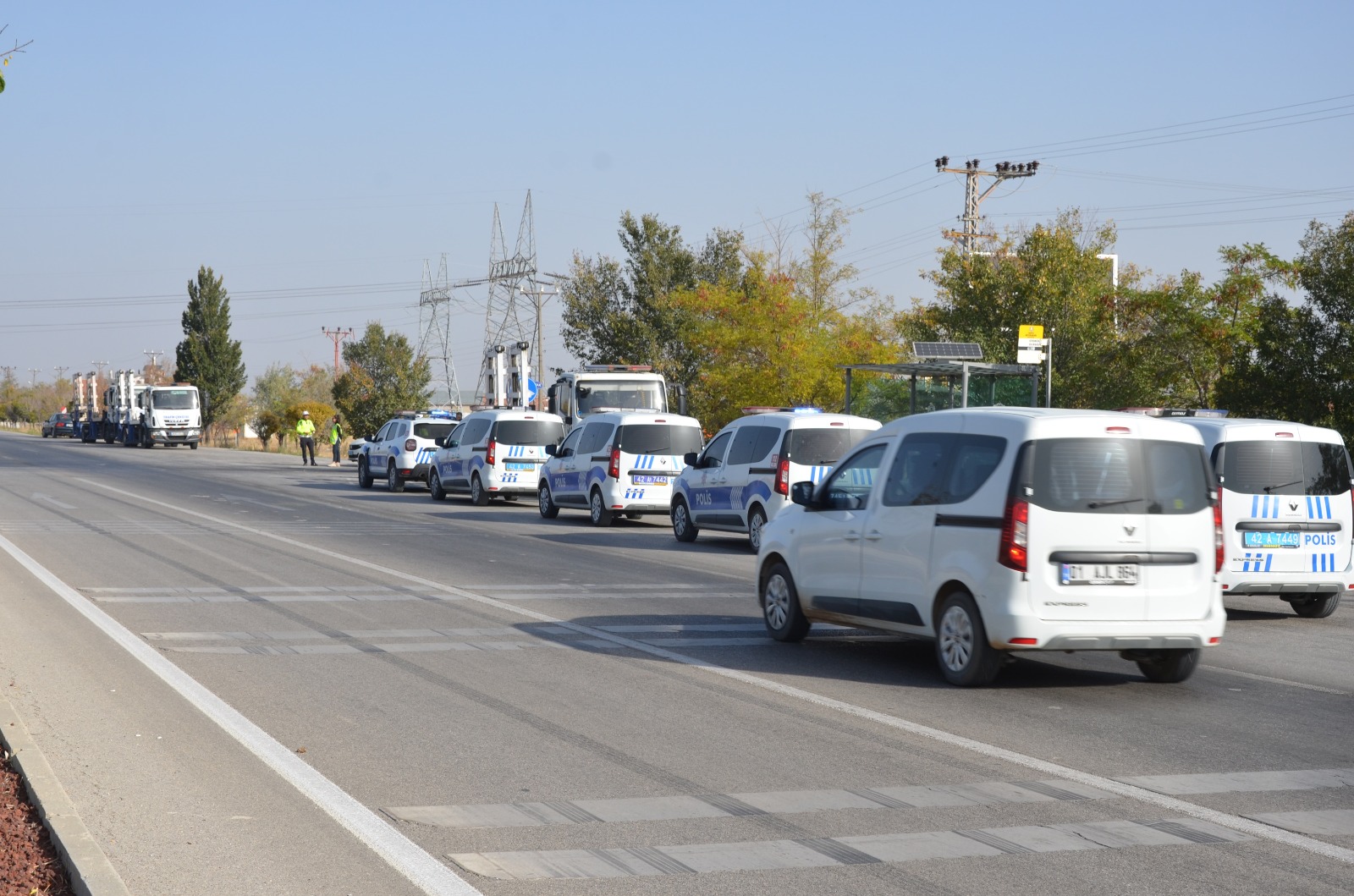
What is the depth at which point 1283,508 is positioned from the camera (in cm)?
1366

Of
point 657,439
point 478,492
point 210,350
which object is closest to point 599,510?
point 657,439

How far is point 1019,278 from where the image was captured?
37656mm

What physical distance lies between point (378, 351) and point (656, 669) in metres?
66.3

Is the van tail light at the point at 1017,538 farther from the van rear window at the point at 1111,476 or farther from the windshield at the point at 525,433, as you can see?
the windshield at the point at 525,433

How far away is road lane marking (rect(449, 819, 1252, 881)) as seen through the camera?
18.4ft

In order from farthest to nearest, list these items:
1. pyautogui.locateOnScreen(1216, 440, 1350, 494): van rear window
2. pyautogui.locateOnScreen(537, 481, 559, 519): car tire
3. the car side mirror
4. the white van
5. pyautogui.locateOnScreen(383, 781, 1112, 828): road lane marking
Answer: pyautogui.locateOnScreen(537, 481, 559, 519): car tire, pyautogui.locateOnScreen(1216, 440, 1350, 494): van rear window, the white van, the car side mirror, pyautogui.locateOnScreen(383, 781, 1112, 828): road lane marking

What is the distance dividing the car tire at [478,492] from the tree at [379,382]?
36.4 m

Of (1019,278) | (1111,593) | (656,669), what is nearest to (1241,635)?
→ (1111,593)

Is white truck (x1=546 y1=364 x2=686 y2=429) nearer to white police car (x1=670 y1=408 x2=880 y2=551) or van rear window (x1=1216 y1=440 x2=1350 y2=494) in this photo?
white police car (x1=670 y1=408 x2=880 y2=551)

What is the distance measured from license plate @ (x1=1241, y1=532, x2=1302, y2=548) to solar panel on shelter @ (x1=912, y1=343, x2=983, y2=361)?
35.8 ft

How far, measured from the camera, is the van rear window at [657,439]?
79.8ft

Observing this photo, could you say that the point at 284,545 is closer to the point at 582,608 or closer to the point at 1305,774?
the point at 582,608

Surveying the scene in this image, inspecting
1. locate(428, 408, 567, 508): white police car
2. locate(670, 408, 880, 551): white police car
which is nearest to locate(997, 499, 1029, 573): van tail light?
locate(670, 408, 880, 551): white police car

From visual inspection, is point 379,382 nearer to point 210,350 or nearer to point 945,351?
point 210,350
